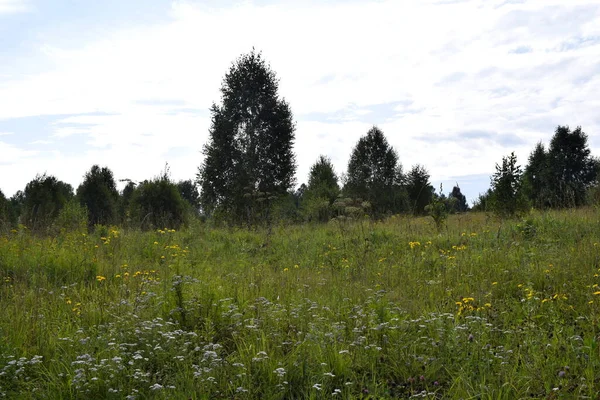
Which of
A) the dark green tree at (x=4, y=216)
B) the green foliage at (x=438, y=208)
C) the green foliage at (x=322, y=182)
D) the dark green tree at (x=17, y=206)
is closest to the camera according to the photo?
the dark green tree at (x=4, y=216)

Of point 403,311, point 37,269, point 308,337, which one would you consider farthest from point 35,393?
point 37,269

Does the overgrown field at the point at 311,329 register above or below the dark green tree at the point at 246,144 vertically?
below

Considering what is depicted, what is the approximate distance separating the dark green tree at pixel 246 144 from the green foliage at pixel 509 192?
464 inches

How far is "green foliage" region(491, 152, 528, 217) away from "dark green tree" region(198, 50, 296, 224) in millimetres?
11780

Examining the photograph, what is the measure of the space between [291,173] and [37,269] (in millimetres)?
17265

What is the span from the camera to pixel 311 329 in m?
3.52

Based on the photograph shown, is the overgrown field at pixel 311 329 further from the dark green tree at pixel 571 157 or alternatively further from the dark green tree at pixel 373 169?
the dark green tree at pixel 571 157

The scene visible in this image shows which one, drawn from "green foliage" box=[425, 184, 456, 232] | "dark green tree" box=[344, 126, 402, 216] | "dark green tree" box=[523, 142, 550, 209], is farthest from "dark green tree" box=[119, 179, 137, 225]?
"dark green tree" box=[523, 142, 550, 209]

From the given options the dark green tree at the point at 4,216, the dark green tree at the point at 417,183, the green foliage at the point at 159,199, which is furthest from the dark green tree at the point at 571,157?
the dark green tree at the point at 4,216

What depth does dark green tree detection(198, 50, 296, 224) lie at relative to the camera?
22.1 meters

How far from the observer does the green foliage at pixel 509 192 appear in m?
12.1

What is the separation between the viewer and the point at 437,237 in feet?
29.2

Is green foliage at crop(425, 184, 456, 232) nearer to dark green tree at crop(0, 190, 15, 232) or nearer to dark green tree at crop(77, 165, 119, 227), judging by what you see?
dark green tree at crop(0, 190, 15, 232)

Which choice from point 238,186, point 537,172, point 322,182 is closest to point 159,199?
point 238,186
